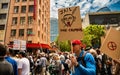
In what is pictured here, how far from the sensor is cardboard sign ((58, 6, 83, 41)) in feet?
25.8

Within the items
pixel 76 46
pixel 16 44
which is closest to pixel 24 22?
pixel 16 44

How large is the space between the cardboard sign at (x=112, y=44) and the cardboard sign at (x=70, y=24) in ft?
6.70

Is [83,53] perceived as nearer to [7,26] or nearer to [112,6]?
[7,26]

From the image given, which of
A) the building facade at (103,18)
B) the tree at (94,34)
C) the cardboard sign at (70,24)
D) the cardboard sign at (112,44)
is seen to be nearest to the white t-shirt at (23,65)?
the cardboard sign at (70,24)

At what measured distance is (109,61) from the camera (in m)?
13.7

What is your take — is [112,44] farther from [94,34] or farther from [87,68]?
[94,34]

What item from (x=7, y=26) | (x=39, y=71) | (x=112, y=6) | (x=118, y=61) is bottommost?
(x=39, y=71)

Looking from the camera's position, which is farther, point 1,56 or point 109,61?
point 109,61

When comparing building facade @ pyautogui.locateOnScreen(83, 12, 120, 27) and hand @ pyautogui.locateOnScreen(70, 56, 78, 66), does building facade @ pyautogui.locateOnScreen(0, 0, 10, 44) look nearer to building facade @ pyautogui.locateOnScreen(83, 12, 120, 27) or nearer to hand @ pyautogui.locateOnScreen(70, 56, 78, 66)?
building facade @ pyautogui.locateOnScreen(83, 12, 120, 27)

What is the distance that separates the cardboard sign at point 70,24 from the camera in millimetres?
7859

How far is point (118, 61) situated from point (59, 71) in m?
11.3

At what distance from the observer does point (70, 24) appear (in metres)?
8.06

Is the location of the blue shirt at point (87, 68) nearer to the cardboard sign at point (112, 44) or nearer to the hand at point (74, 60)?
the hand at point (74, 60)

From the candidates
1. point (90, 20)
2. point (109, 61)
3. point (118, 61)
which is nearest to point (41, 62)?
point (109, 61)
